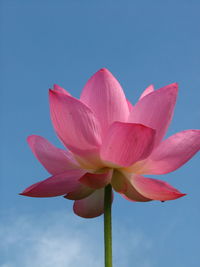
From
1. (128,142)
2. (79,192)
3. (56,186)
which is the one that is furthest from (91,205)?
(128,142)

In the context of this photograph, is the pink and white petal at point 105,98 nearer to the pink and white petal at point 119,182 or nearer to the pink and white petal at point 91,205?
the pink and white petal at point 119,182

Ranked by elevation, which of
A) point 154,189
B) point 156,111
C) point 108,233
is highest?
point 156,111

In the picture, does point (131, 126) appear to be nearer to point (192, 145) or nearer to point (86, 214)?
point (192, 145)

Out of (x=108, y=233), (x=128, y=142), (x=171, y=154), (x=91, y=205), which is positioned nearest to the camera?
(x=108, y=233)

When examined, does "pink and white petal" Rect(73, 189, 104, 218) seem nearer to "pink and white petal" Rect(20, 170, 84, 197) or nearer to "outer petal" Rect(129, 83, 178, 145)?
"pink and white petal" Rect(20, 170, 84, 197)

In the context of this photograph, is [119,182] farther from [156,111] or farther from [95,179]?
[156,111]

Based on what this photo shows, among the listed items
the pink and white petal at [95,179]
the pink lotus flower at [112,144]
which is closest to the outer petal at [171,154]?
the pink lotus flower at [112,144]

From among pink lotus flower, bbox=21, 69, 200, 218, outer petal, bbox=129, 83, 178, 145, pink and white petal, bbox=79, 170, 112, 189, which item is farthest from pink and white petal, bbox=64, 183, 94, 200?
outer petal, bbox=129, 83, 178, 145
